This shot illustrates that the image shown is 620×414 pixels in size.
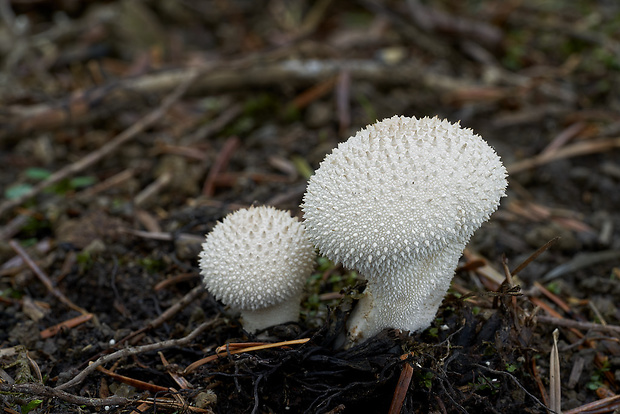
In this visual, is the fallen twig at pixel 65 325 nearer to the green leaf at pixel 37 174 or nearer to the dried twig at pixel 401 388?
the dried twig at pixel 401 388

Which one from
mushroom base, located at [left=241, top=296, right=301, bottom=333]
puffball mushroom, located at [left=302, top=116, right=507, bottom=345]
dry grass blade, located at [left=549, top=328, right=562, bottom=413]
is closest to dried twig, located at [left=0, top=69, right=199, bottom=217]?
mushroom base, located at [left=241, top=296, right=301, bottom=333]

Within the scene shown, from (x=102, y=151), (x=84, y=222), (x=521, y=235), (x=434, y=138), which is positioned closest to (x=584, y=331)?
(x=521, y=235)

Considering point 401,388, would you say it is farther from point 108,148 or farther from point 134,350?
point 108,148

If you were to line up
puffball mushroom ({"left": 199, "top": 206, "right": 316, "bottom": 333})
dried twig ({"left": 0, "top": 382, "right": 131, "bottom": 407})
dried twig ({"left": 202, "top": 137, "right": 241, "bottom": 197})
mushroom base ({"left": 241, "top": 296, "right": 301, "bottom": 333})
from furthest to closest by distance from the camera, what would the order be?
dried twig ({"left": 202, "top": 137, "right": 241, "bottom": 197})
mushroom base ({"left": 241, "top": 296, "right": 301, "bottom": 333})
puffball mushroom ({"left": 199, "top": 206, "right": 316, "bottom": 333})
dried twig ({"left": 0, "top": 382, "right": 131, "bottom": 407})

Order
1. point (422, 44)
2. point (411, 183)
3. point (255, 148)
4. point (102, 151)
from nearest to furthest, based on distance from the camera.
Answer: point (411, 183) → point (102, 151) → point (255, 148) → point (422, 44)

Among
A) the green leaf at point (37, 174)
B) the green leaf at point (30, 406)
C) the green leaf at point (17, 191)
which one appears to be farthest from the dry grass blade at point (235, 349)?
the green leaf at point (37, 174)

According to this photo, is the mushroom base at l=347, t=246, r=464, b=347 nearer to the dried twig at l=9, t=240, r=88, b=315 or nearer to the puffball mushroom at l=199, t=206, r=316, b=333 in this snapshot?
the puffball mushroom at l=199, t=206, r=316, b=333

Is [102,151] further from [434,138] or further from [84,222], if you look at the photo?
[434,138]
